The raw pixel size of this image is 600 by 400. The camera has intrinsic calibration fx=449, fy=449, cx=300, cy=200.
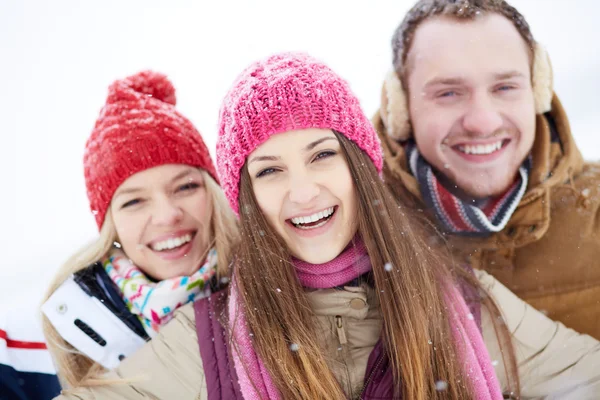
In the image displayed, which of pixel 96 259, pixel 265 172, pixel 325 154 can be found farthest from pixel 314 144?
pixel 96 259

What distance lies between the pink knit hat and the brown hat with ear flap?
0.64 m

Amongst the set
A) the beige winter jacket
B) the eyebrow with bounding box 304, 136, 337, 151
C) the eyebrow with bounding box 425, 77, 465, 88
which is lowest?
the beige winter jacket

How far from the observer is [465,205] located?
86.3 inches

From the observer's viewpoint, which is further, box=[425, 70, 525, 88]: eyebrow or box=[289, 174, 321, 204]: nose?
box=[425, 70, 525, 88]: eyebrow

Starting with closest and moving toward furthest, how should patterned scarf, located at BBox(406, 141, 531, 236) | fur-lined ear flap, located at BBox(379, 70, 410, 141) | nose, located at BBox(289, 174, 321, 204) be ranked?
nose, located at BBox(289, 174, 321, 204) < patterned scarf, located at BBox(406, 141, 531, 236) < fur-lined ear flap, located at BBox(379, 70, 410, 141)

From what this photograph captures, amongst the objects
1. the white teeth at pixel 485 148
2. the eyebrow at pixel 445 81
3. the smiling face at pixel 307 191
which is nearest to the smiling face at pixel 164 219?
the smiling face at pixel 307 191

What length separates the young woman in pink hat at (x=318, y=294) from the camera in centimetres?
160

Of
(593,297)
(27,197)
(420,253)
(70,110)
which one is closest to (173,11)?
(70,110)

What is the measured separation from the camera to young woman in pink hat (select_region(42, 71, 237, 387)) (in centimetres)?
214

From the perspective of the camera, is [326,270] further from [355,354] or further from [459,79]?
[459,79]

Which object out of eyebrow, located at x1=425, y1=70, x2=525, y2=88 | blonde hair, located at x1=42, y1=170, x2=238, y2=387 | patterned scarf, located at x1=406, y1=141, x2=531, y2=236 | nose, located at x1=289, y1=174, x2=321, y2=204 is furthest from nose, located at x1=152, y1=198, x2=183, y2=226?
eyebrow, located at x1=425, y1=70, x2=525, y2=88

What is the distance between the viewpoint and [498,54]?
2057mm

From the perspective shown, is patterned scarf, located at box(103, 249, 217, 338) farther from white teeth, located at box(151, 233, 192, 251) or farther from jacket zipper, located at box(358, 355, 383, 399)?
jacket zipper, located at box(358, 355, 383, 399)

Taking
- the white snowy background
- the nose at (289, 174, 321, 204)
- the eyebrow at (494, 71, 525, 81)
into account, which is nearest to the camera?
the nose at (289, 174, 321, 204)
